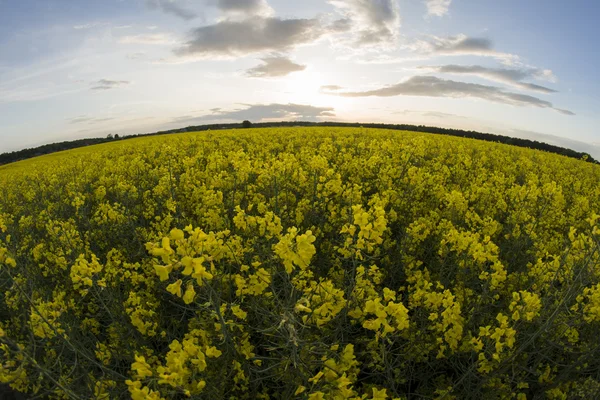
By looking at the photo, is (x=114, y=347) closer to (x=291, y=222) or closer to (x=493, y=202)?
(x=291, y=222)

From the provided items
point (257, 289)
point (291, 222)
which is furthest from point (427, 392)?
point (291, 222)

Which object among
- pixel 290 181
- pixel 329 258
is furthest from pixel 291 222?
pixel 290 181

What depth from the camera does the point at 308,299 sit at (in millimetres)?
2619

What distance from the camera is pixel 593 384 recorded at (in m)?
2.79

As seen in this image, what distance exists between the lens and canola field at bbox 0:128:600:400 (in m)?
2.46

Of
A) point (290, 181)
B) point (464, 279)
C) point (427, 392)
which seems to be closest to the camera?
point (427, 392)

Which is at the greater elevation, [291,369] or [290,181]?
[290,181]

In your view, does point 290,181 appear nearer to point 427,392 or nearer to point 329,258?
point 329,258

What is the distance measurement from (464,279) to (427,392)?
139 cm

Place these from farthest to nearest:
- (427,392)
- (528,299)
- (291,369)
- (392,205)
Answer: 1. (392,205)
2. (427,392)
3. (528,299)
4. (291,369)

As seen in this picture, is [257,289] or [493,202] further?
[493,202]

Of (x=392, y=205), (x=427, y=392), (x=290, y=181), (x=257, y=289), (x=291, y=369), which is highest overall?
(x=290, y=181)

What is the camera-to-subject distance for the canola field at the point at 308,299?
2461mm

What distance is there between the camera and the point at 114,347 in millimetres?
3756
